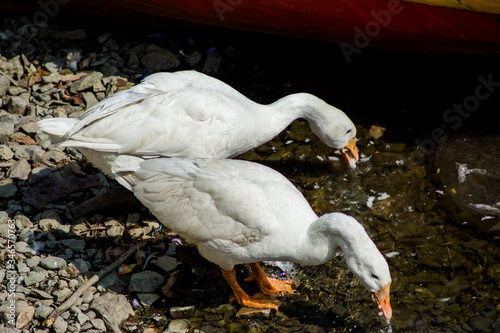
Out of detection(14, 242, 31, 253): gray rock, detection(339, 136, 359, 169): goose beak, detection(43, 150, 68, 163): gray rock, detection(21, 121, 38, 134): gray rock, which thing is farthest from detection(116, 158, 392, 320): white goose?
detection(21, 121, 38, 134): gray rock

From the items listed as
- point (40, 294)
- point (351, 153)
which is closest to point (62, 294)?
point (40, 294)

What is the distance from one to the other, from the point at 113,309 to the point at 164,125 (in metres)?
1.57

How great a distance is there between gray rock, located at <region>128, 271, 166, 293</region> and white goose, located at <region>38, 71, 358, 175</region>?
3.05ft

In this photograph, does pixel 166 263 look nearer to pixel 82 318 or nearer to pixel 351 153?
pixel 82 318

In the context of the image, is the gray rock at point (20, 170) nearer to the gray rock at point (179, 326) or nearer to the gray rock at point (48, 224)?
the gray rock at point (48, 224)

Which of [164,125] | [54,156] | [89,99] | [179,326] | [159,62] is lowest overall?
[179,326]

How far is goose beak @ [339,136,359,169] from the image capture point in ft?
18.2

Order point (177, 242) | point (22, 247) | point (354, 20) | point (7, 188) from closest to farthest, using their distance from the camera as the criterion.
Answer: point (22, 247) < point (177, 242) < point (7, 188) < point (354, 20)

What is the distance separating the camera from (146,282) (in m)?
4.52

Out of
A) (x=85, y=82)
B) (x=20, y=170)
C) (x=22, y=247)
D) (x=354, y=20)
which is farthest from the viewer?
(x=85, y=82)

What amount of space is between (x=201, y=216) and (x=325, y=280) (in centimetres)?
123

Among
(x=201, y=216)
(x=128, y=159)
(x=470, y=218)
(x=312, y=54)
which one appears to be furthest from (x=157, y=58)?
(x=470, y=218)

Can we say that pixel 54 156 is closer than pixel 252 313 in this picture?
No

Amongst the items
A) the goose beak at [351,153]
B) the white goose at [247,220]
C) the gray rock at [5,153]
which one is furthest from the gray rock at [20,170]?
the goose beak at [351,153]
